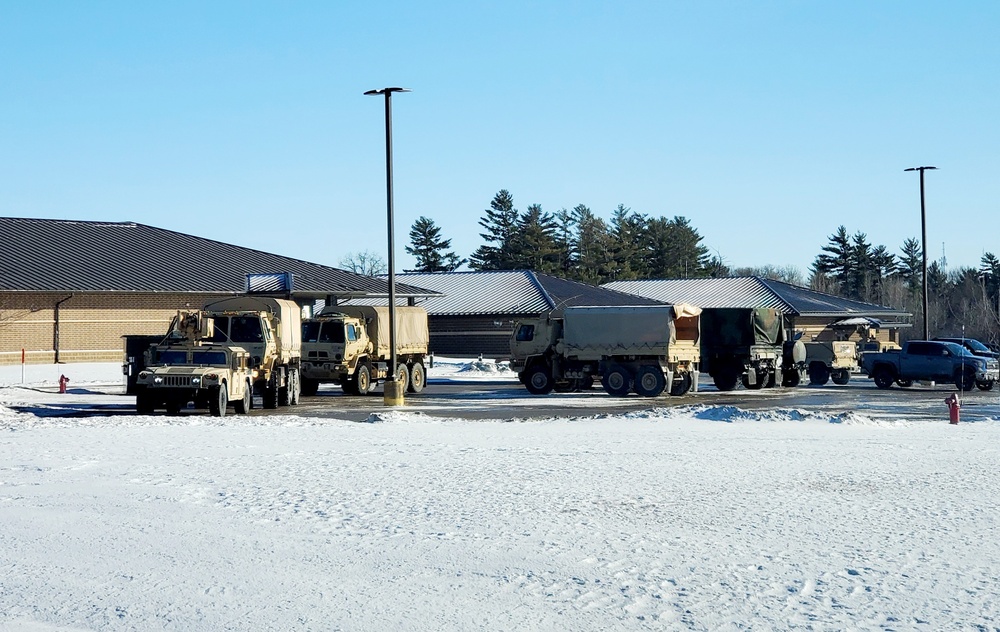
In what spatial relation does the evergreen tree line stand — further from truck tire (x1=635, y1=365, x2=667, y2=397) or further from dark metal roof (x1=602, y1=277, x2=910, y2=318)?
truck tire (x1=635, y1=365, x2=667, y2=397)

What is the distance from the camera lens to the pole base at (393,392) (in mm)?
29234

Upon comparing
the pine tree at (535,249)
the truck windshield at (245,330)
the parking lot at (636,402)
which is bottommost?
the parking lot at (636,402)

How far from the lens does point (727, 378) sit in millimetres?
39469

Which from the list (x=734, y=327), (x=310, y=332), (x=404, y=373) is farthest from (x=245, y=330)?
(x=734, y=327)

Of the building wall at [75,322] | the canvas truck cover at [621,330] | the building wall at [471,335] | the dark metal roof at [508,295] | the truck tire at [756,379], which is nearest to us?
the canvas truck cover at [621,330]

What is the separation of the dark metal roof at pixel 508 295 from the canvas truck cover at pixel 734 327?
87.7 feet

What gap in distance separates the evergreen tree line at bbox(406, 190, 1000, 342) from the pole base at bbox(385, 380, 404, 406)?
3257 inches

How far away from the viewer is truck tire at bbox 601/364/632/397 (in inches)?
1379

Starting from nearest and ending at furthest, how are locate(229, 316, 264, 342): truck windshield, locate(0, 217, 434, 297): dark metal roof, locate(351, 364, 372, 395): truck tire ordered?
locate(229, 316, 264, 342): truck windshield
locate(351, 364, 372, 395): truck tire
locate(0, 217, 434, 297): dark metal roof

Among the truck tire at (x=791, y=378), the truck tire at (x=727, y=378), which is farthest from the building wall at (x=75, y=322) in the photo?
the truck tire at (x=791, y=378)

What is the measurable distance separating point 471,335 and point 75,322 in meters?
25.6

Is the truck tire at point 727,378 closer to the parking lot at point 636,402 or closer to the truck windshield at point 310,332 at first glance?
the parking lot at point 636,402

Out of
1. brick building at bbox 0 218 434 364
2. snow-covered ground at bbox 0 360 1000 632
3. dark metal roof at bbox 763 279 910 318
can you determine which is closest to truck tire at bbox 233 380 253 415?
snow-covered ground at bbox 0 360 1000 632

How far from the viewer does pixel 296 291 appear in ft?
176
